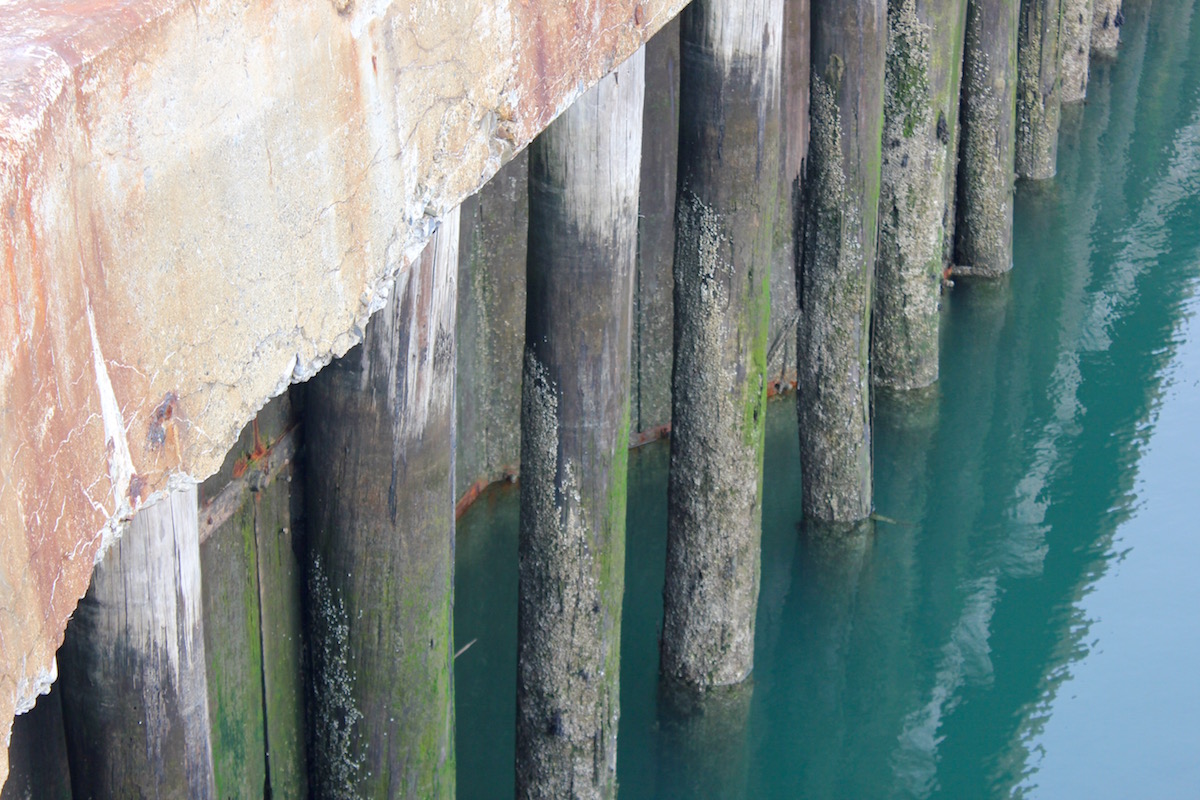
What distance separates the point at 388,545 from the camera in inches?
122

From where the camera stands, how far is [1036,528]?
268 inches

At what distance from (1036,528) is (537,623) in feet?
11.6

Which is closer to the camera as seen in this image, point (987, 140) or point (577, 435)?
point (577, 435)

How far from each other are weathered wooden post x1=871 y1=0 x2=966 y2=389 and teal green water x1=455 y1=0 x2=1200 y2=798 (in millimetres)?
397

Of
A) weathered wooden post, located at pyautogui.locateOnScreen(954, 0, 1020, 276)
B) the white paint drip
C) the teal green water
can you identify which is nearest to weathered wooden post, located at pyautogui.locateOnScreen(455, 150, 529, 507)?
the teal green water

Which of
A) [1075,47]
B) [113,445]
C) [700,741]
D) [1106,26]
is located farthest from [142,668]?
[1106,26]

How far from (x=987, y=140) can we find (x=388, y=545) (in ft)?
19.2

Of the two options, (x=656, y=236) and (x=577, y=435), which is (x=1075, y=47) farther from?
(x=577, y=435)

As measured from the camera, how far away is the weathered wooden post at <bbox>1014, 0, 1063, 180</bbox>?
918cm

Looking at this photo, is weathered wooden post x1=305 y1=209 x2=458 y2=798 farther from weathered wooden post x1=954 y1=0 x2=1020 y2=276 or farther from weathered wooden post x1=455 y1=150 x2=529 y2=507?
weathered wooden post x1=954 y1=0 x2=1020 y2=276

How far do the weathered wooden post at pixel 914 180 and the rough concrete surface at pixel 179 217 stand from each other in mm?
4444

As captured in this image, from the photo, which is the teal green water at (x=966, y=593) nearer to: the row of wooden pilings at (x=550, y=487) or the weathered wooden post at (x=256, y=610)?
the row of wooden pilings at (x=550, y=487)

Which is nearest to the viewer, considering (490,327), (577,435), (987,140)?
(577,435)

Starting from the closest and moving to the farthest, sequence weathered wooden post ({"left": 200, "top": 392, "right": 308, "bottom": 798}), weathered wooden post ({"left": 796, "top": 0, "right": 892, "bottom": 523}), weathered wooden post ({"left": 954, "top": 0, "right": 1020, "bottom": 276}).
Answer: weathered wooden post ({"left": 200, "top": 392, "right": 308, "bottom": 798}) → weathered wooden post ({"left": 796, "top": 0, "right": 892, "bottom": 523}) → weathered wooden post ({"left": 954, "top": 0, "right": 1020, "bottom": 276})
